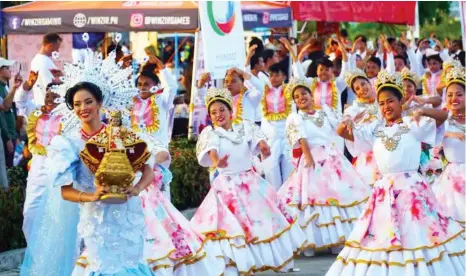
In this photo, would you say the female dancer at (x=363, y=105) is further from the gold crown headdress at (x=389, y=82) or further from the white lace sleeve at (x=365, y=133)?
the gold crown headdress at (x=389, y=82)

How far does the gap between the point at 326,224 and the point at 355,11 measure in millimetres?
9296

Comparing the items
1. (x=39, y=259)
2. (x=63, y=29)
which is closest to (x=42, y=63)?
(x=63, y=29)

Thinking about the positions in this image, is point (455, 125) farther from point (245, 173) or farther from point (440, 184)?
point (245, 173)

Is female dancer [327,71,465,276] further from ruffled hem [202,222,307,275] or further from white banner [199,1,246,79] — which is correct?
white banner [199,1,246,79]

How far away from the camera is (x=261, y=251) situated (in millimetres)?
11086

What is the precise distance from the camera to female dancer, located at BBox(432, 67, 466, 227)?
442 inches

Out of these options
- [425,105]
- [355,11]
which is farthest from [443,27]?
[425,105]

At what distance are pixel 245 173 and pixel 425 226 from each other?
7.65ft

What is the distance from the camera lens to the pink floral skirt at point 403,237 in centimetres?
923

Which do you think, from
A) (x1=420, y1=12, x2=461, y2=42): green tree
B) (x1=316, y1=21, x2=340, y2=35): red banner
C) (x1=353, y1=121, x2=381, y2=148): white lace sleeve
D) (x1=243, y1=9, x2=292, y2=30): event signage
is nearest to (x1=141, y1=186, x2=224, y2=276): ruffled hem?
(x1=353, y1=121, x2=381, y2=148): white lace sleeve

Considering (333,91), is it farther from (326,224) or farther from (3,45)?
(3,45)

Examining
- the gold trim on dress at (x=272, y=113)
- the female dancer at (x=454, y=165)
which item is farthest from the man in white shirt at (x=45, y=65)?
the female dancer at (x=454, y=165)

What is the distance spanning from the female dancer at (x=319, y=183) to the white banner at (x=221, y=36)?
4.52ft

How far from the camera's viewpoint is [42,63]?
49.2ft
